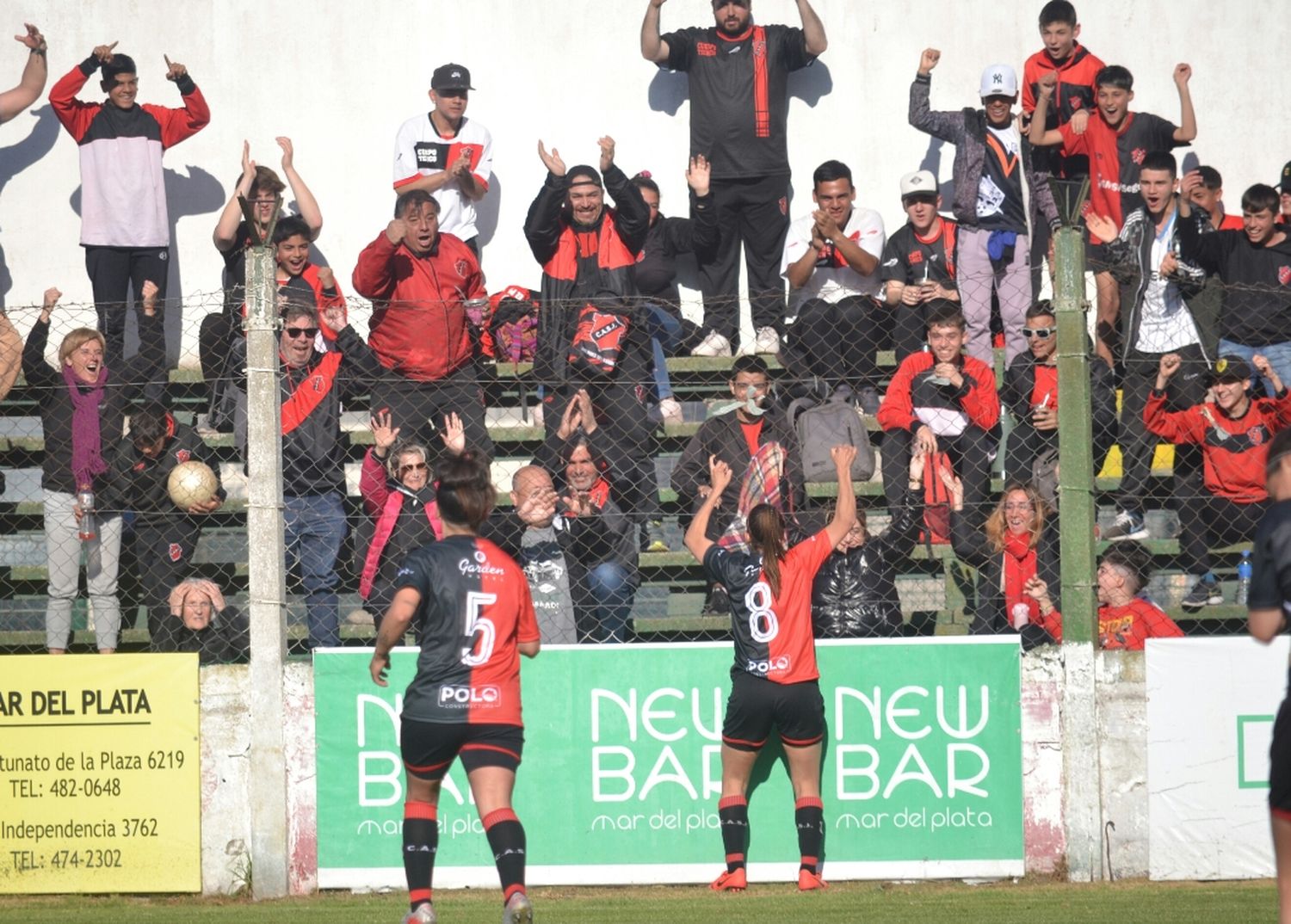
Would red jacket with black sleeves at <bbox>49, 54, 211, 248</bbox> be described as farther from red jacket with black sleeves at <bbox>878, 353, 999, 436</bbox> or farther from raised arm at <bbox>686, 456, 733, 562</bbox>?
red jacket with black sleeves at <bbox>878, 353, 999, 436</bbox>

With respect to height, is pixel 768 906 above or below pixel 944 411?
below

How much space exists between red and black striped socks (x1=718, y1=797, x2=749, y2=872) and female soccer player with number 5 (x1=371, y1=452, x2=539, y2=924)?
1906 mm

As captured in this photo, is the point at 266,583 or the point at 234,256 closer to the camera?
the point at 266,583

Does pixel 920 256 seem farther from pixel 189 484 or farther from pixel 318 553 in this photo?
pixel 189 484

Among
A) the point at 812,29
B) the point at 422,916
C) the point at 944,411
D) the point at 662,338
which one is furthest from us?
the point at 812,29

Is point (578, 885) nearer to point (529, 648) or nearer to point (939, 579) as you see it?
point (529, 648)

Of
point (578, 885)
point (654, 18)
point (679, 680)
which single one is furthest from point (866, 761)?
point (654, 18)

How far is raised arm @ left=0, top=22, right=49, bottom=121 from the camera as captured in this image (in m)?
12.2

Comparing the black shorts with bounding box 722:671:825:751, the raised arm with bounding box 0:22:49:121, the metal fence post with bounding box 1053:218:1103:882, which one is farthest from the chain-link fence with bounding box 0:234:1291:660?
the raised arm with bounding box 0:22:49:121

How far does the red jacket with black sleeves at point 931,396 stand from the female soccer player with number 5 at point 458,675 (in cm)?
372

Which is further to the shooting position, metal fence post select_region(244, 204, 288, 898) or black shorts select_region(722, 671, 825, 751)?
metal fence post select_region(244, 204, 288, 898)

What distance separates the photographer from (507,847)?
254 inches

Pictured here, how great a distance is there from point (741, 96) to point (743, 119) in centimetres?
19

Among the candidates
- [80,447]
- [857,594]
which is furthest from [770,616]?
[80,447]
